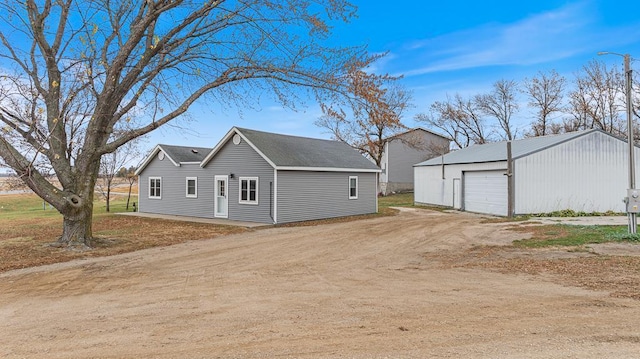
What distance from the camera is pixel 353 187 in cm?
2106

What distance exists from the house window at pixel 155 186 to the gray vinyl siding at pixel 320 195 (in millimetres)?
9139

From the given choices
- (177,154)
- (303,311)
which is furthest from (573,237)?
(177,154)

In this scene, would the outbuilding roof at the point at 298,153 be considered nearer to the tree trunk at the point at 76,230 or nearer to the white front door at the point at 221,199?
the white front door at the point at 221,199

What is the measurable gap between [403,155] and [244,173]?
26273 millimetres

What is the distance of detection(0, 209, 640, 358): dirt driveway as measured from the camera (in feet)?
12.6

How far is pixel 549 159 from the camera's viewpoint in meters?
18.6

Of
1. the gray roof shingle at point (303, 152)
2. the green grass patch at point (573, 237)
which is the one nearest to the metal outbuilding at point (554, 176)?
the green grass patch at point (573, 237)

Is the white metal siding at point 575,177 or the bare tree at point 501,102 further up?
the bare tree at point 501,102

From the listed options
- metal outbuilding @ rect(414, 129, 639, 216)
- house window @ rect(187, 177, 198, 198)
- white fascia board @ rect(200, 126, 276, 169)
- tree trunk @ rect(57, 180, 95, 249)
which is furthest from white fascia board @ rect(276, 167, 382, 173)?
tree trunk @ rect(57, 180, 95, 249)

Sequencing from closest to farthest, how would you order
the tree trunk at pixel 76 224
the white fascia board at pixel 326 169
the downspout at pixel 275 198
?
the tree trunk at pixel 76 224 → the downspout at pixel 275 198 → the white fascia board at pixel 326 169

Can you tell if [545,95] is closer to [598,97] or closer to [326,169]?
[598,97]

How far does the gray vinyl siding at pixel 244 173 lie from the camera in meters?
17.6

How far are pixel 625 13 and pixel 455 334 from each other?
16.9 m

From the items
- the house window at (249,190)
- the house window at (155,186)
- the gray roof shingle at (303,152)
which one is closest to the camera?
the gray roof shingle at (303,152)
